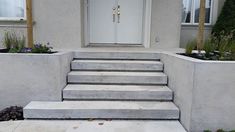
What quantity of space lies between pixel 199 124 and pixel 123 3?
4.32m

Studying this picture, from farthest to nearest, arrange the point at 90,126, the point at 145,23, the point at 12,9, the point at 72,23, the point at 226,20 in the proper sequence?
the point at 226,20 → the point at 145,23 → the point at 12,9 → the point at 72,23 → the point at 90,126

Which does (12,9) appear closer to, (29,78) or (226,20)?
(29,78)

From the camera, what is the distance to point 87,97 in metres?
3.79

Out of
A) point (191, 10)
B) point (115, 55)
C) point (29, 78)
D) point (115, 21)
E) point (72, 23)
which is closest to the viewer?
point (29, 78)

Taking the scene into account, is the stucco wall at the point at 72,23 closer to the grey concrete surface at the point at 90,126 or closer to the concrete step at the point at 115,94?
the concrete step at the point at 115,94

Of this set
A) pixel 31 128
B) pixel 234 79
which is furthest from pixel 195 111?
pixel 31 128

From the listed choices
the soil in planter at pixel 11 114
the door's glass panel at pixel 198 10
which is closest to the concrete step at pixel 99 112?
the soil in planter at pixel 11 114

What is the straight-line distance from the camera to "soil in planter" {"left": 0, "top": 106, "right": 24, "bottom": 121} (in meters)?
3.46

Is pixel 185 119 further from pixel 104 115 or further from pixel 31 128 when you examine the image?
pixel 31 128

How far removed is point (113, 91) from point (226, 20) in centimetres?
468

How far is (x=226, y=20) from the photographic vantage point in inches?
257

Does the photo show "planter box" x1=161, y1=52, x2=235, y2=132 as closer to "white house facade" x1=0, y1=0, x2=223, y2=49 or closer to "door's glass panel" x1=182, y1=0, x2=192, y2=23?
"white house facade" x1=0, y1=0, x2=223, y2=49

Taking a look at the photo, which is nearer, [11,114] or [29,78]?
[11,114]

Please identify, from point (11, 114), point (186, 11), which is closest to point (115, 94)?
point (11, 114)
